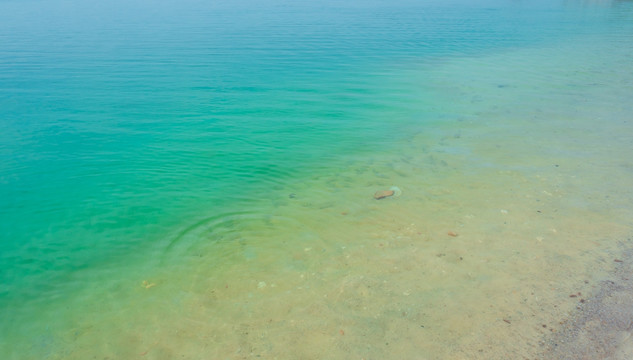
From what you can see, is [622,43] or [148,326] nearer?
[148,326]

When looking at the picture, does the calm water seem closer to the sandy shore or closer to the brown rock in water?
the brown rock in water

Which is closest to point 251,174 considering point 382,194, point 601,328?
point 382,194

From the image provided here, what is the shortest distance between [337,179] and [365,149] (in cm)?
224

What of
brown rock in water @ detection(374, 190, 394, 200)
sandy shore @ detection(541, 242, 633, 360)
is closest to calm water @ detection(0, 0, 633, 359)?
brown rock in water @ detection(374, 190, 394, 200)

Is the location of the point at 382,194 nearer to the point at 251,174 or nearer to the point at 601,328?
the point at 251,174

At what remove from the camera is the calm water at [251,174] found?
6.12 metres

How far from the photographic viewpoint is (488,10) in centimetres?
5166

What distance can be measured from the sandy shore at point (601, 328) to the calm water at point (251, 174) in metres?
0.70

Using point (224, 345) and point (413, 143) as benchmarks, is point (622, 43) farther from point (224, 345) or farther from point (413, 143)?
point (224, 345)

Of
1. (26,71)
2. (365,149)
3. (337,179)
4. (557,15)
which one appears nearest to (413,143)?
(365,149)

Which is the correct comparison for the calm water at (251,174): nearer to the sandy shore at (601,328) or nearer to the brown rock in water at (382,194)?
the brown rock in water at (382,194)

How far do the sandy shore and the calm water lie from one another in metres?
0.70

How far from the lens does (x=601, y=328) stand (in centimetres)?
511

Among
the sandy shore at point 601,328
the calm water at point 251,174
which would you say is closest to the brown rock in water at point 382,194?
the calm water at point 251,174
